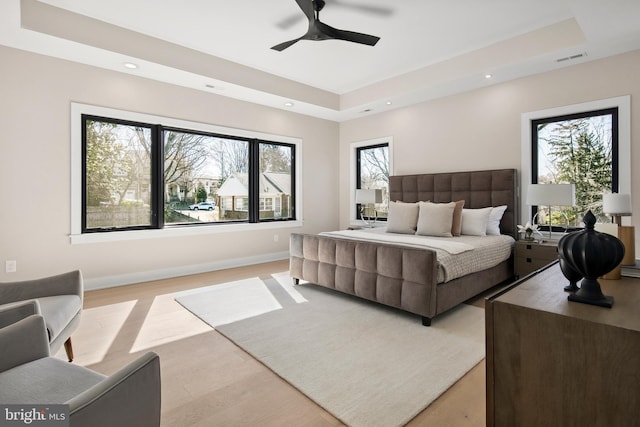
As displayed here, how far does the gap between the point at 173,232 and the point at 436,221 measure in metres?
3.47

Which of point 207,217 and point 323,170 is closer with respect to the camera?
point 207,217

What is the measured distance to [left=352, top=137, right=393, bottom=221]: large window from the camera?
231 inches

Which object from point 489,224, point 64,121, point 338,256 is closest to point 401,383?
point 338,256

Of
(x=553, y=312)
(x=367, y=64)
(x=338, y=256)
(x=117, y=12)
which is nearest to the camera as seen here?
(x=553, y=312)

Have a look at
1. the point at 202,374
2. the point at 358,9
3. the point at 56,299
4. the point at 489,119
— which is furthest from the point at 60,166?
the point at 489,119

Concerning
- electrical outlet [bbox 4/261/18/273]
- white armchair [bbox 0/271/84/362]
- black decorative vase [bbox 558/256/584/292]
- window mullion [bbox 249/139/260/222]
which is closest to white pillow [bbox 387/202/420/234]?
window mullion [bbox 249/139/260/222]

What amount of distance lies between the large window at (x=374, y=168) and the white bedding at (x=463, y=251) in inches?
83.5

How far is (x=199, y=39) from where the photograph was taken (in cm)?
383

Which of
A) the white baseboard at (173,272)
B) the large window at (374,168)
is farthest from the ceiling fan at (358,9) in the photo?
the white baseboard at (173,272)

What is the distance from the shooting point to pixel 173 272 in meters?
4.53

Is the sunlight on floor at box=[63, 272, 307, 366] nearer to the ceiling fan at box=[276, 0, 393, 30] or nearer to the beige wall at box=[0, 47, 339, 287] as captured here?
the beige wall at box=[0, 47, 339, 287]

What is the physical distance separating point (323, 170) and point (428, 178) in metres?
2.09

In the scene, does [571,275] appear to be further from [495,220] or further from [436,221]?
[495,220]

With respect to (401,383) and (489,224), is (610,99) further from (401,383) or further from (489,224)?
(401,383)
